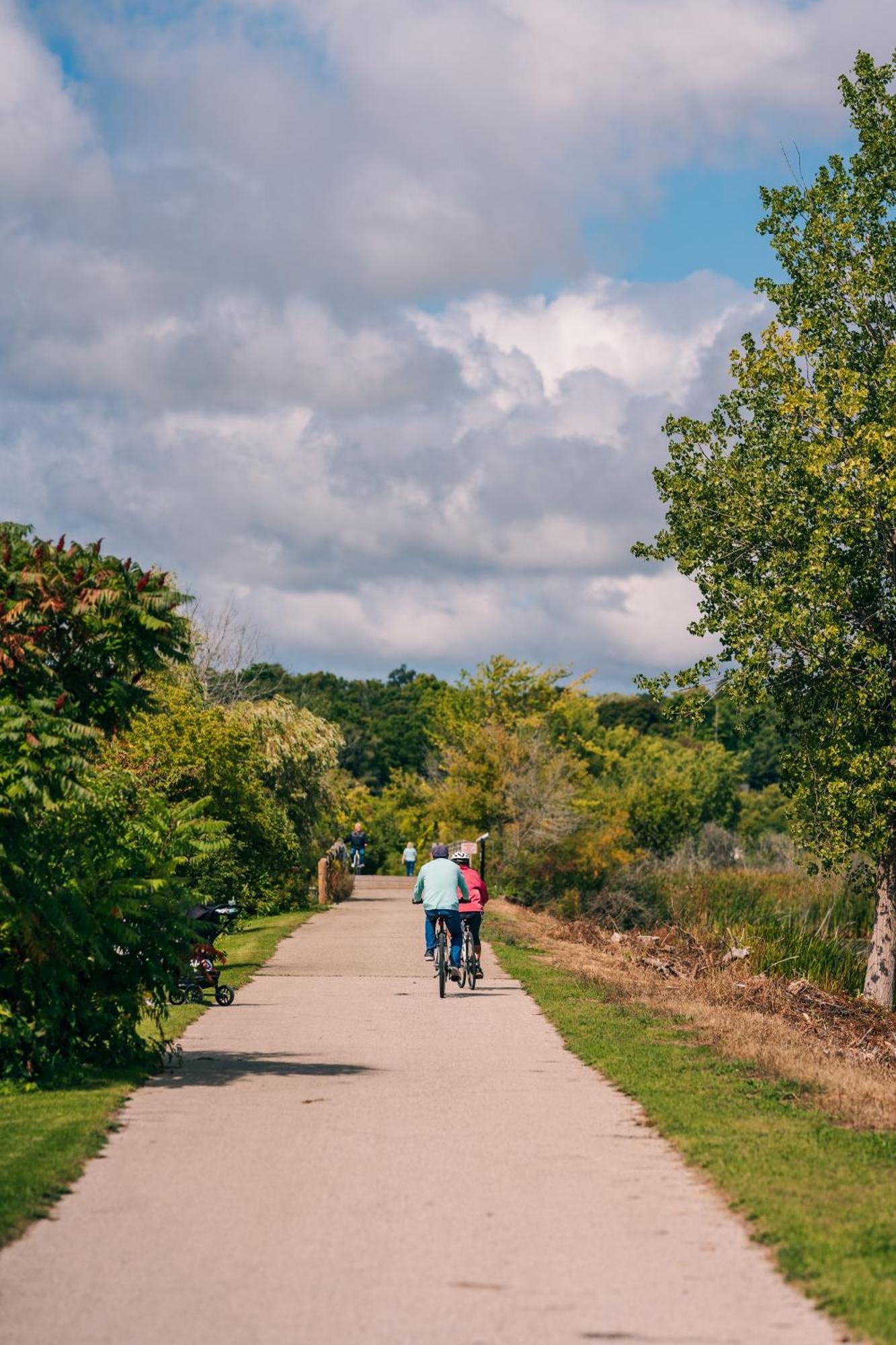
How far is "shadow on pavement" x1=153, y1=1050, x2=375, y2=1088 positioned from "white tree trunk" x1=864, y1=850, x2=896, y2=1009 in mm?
18089

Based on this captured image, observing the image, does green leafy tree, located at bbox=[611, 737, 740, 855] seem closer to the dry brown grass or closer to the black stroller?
the dry brown grass

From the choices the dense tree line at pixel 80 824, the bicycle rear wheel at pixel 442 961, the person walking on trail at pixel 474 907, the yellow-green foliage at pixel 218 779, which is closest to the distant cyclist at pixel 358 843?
the yellow-green foliage at pixel 218 779

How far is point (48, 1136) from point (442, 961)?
10700mm

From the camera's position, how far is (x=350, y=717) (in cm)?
12294

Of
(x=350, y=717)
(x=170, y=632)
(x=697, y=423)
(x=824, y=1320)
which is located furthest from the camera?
(x=350, y=717)

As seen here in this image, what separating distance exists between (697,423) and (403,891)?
27.3m

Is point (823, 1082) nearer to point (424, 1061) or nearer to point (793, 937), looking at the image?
point (424, 1061)

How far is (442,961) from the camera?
20109 millimetres

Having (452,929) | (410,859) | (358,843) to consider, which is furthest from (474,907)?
(358,843)

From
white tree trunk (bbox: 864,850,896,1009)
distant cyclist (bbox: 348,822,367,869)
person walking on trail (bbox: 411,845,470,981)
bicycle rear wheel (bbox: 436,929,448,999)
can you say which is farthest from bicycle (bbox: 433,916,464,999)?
distant cyclist (bbox: 348,822,367,869)

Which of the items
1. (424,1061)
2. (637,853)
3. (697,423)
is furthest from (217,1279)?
(637,853)

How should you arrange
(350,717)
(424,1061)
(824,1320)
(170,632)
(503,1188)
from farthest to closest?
(350,717), (424,1061), (170,632), (503,1188), (824,1320)

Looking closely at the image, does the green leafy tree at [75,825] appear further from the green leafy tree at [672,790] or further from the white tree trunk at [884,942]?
the green leafy tree at [672,790]

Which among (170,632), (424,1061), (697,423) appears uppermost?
(697,423)
